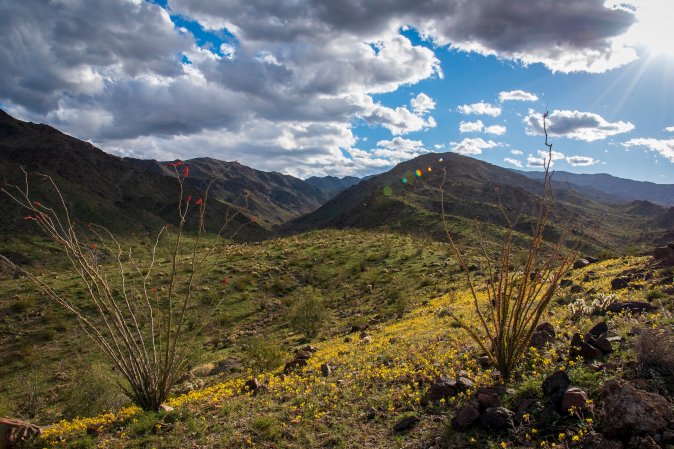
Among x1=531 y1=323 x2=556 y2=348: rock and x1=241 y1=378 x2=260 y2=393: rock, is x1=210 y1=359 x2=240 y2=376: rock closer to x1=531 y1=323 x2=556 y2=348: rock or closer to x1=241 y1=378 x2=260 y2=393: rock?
x1=241 y1=378 x2=260 y2=393: rock

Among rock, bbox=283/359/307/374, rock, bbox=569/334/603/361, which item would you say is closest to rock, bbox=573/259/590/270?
rock, bbox=283/359/307/374

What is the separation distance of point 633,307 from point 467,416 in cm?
548

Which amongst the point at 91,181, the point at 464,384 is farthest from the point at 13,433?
the point at 91,181

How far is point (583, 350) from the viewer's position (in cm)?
705

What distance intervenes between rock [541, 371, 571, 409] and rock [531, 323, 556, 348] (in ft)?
7.32

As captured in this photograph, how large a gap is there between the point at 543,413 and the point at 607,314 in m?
4.72

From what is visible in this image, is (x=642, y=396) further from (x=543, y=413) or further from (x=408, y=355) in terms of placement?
(x=408, y=355)

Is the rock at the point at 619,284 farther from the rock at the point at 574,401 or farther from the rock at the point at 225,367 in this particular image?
the rock at the point at 225,367

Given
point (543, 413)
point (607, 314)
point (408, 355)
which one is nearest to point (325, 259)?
point (408, 355)

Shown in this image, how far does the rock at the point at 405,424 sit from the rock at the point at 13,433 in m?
7.35

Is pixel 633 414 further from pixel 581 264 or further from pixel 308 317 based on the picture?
pixel 581 264

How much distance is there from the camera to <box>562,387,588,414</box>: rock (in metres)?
5.46

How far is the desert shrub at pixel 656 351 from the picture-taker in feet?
19.0

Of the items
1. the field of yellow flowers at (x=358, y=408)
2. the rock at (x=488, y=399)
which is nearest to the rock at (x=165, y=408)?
the field of yellow flowers at (x=358, y=408)
